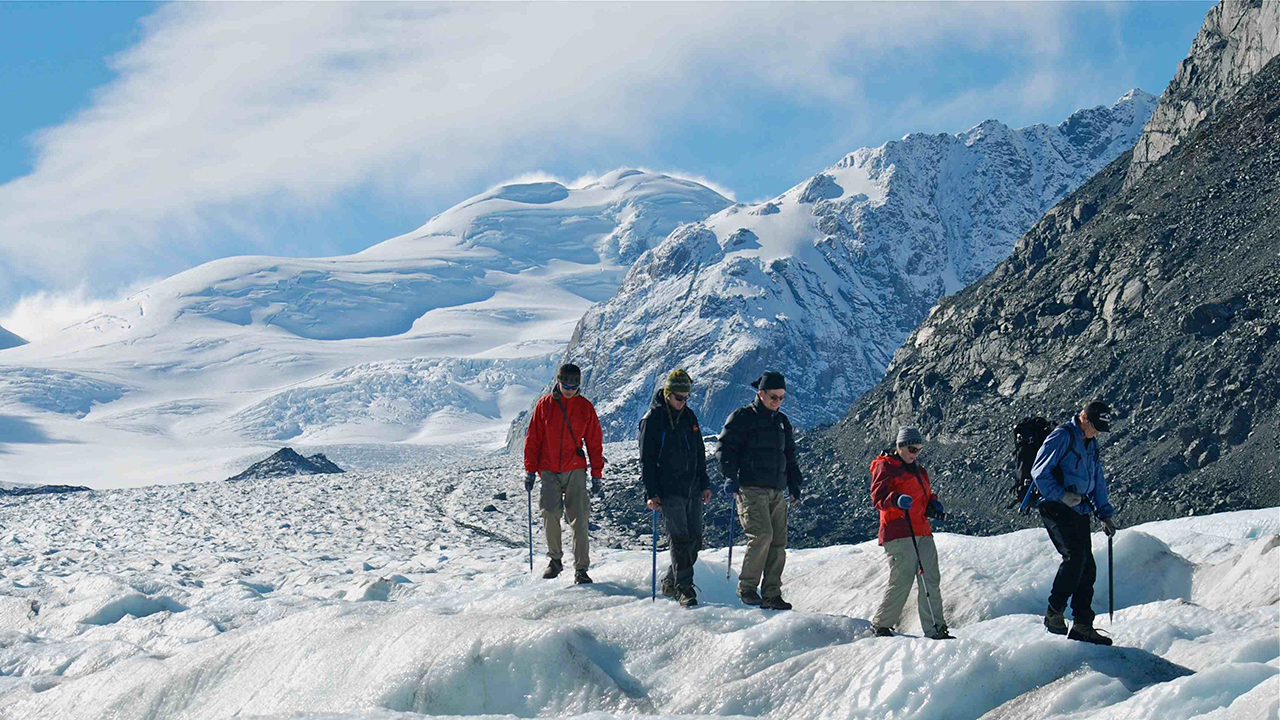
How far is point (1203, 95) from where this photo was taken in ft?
256

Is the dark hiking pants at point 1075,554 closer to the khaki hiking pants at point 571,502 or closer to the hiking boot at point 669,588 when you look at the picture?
the hiking boot at point 669,588

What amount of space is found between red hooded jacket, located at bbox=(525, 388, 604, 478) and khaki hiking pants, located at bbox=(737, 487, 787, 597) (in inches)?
78.8

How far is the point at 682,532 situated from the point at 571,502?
164 cm

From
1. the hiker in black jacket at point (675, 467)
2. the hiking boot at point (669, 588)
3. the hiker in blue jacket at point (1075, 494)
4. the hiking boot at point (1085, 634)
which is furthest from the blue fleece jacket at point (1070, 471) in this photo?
the hiking boot at point (669, 588)

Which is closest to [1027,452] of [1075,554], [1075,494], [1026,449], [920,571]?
[1026,449]

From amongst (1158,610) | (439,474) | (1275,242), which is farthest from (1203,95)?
(1158,610)

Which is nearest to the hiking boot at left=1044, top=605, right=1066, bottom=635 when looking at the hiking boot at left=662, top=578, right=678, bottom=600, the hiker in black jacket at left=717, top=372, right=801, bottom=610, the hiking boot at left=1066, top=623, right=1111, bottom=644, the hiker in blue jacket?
the hiker in blue jacket

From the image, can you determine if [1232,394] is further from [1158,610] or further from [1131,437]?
[1158,610]

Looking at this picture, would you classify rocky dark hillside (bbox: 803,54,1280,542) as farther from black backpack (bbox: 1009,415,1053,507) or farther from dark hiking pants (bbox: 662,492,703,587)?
black backpack (bbox: 1009,415,1053,507)

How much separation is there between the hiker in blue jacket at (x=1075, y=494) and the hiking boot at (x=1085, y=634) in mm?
10

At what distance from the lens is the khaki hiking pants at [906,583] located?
10148mm

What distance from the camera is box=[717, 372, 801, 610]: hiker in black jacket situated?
37.3 ft

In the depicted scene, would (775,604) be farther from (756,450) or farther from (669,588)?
(756,450)

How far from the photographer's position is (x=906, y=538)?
10266 mm
